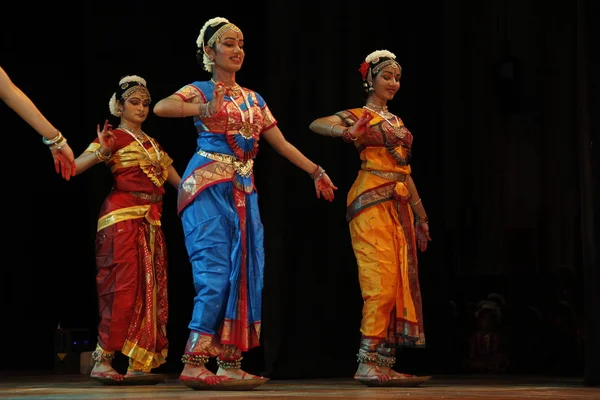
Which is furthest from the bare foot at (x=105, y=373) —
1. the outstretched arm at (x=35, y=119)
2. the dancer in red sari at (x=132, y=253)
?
the outstretched arm at (x=35, y=119)

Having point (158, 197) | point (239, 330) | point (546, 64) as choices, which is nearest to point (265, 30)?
point (158, 197)

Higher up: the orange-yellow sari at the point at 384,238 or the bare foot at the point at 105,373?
the orange-yellow sari at the point at 384,238

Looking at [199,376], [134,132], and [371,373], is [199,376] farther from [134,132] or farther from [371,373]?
[134,132]

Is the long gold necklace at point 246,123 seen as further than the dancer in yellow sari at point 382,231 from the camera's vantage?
No

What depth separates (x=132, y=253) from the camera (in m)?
5.79

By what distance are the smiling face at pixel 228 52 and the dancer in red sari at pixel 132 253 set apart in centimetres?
88

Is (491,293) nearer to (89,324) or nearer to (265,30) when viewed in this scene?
(265,30)

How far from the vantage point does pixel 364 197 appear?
5.60m

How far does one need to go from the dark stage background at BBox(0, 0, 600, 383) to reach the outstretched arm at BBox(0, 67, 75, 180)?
2480mm

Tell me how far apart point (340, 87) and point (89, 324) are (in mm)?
2238

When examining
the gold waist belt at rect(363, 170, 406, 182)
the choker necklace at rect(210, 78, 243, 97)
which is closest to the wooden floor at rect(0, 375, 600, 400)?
the gold waist belt at rect(363, 170, 406, 182)

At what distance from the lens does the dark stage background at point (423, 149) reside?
638 centimetres

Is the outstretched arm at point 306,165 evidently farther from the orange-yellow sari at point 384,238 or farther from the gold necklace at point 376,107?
the gold necklace at point 376,107

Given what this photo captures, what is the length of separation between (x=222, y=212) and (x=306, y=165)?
450 millimetres
